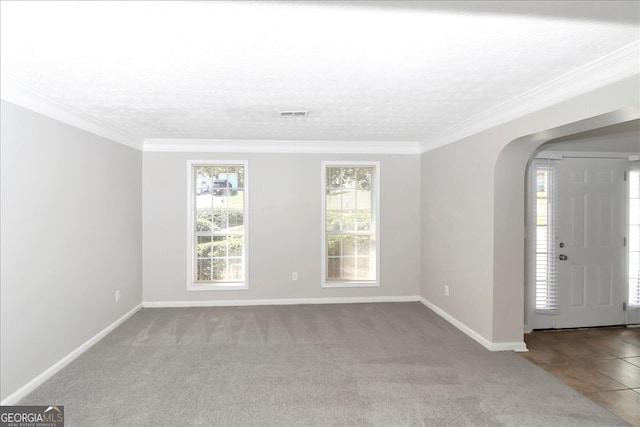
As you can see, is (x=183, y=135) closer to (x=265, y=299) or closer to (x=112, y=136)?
(x=112, y=136)

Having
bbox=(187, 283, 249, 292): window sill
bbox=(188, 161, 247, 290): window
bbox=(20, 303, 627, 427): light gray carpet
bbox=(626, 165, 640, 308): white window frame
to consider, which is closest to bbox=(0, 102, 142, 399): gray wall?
bbox=(20, 303, 627, 427): light gray carpet

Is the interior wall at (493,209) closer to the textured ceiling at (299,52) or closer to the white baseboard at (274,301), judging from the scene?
the textured ceiling at (299,52)

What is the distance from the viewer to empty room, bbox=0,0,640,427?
2.02 m

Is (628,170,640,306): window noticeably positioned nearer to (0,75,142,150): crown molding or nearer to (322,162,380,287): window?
(322,162,380,287): window

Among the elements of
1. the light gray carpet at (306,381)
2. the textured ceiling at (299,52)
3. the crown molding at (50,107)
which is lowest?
the light gray carpet at (306,381)

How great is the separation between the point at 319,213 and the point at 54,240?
3.34 metres

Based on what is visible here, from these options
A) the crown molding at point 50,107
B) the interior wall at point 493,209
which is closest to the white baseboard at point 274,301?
the interior wall at point 493,209

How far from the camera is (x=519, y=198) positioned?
12.0 feet

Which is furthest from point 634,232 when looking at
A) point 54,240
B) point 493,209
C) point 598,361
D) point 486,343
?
point 54,240

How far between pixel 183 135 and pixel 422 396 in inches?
165

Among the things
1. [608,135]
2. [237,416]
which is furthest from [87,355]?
[608,135]

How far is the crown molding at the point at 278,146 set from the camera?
16.9 feet

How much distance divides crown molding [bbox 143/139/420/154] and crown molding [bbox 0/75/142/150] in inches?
32.5

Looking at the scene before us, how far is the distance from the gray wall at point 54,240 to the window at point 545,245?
5.22 meters
